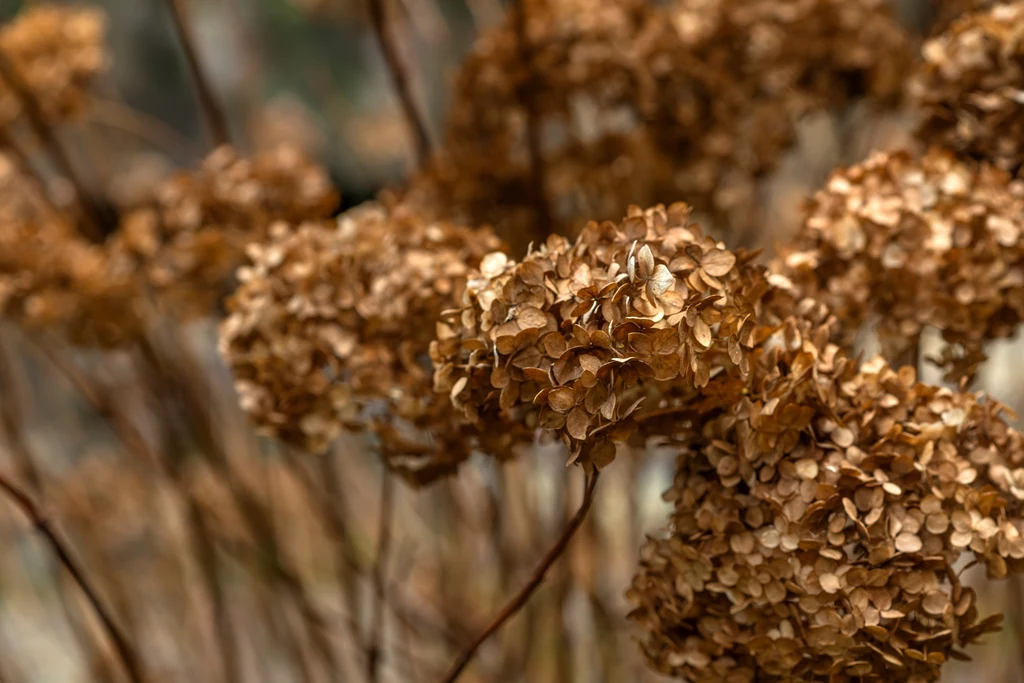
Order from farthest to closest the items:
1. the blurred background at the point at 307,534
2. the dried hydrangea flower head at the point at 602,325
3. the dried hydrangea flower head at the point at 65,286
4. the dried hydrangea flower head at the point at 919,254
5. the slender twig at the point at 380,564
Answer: the blurred background at the point at 307,534 → the dried hydrangea flower head at the point at 65,286 → the slender twig at the point at 380,564 → the dried hydrangea flower head at the point at 919,254 → the dried hydrangea flower head at the point at 602,325

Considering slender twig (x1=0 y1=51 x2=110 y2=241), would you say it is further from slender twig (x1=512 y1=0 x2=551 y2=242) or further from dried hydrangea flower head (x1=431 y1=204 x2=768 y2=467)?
dried hydrangea flower head (x1=431 y1=204 x2=768 y2=467)

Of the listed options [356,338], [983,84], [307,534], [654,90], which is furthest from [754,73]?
A: [307,534]

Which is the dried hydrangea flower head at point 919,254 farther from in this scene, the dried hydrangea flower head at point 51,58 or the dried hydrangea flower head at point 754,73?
the dried hydrangea flower head at point 51,58

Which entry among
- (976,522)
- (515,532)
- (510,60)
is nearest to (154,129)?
(510,60)

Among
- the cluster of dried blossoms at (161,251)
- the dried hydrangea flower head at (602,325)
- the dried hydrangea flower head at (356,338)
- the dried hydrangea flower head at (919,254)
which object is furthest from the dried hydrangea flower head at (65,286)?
A: the dried hydrangea flower head at (919,254)

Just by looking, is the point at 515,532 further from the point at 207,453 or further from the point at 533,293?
the point at 533,293

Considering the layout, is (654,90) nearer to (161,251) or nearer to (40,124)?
(161,251)
